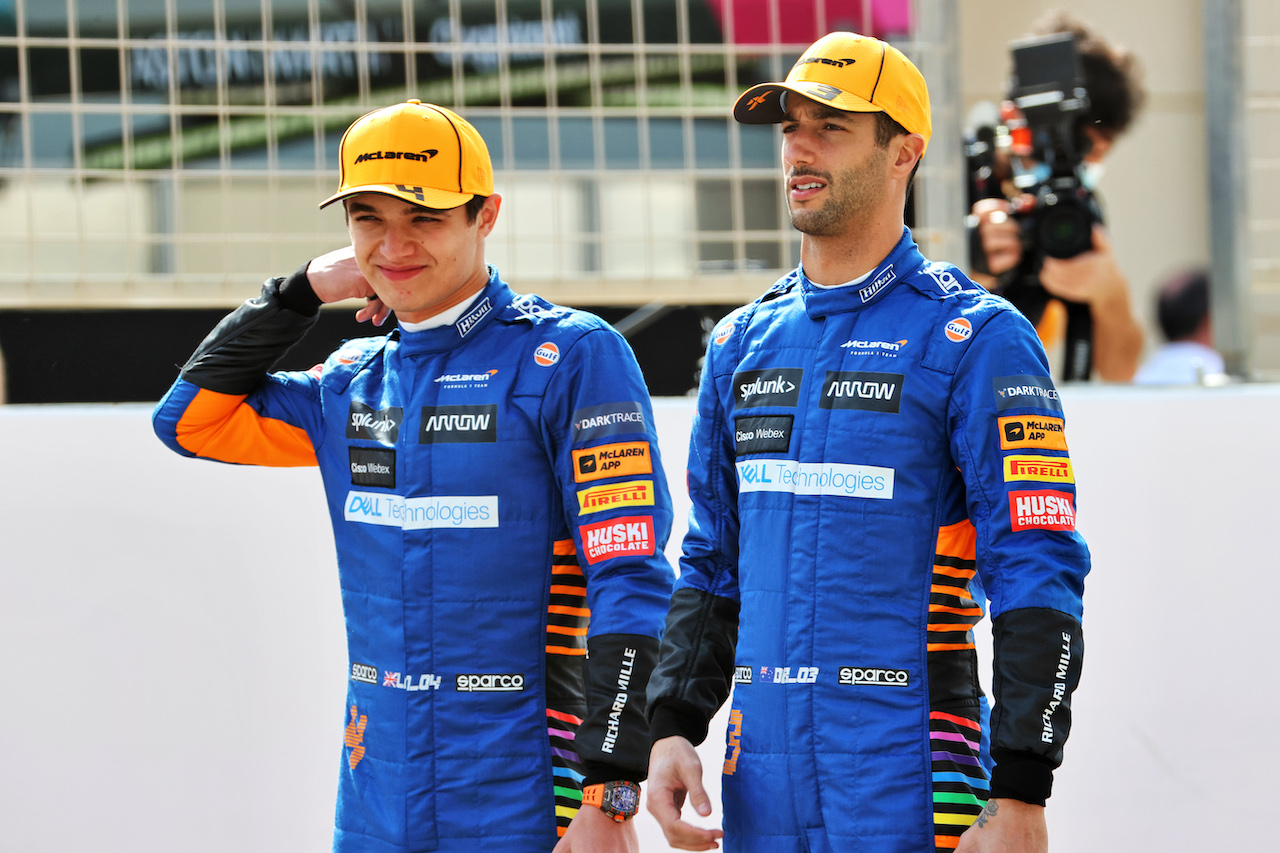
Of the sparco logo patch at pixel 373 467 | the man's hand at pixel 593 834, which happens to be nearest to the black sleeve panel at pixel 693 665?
the man's hand at pixel 593 834

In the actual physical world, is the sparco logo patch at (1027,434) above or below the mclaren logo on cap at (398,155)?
below

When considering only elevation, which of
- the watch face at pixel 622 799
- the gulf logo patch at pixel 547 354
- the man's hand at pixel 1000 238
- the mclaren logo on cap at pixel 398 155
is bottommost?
the watch face at pixel 622 799

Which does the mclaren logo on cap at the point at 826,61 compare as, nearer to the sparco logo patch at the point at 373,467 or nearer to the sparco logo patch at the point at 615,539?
the sparco logo patch at the point at 615,539

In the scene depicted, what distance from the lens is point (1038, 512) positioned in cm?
163

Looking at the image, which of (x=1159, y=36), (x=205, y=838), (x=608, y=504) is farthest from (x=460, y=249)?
(x=1159, y=36)

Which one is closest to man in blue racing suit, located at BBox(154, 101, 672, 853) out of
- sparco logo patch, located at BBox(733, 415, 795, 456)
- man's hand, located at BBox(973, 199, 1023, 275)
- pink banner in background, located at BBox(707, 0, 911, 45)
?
sparco logo patch, located at BBox(733, 415, 795, 456)

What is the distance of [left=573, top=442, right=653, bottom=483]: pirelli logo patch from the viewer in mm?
1927

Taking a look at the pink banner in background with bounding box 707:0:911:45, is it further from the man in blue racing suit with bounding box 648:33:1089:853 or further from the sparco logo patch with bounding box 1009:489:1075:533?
the sparco logo patch with bounding box 1009:489:1075:533

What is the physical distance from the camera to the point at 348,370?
86.4 inches

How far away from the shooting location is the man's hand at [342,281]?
7.22ft

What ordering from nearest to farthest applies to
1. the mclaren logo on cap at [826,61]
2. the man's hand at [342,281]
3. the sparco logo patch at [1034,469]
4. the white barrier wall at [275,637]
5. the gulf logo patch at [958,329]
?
the sparco logo patch at [1034,469], the gulf logo patch at [958,329], the mclaren logo on cap at [826,61], the man's hand at [342,281], the white barrier wall at [275,637]

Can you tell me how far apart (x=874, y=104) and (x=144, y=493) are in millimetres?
1855

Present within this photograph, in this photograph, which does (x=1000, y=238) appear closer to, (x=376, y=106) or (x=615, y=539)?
(x=376, y=106)

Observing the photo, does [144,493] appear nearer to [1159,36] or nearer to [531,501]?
[531,501]
